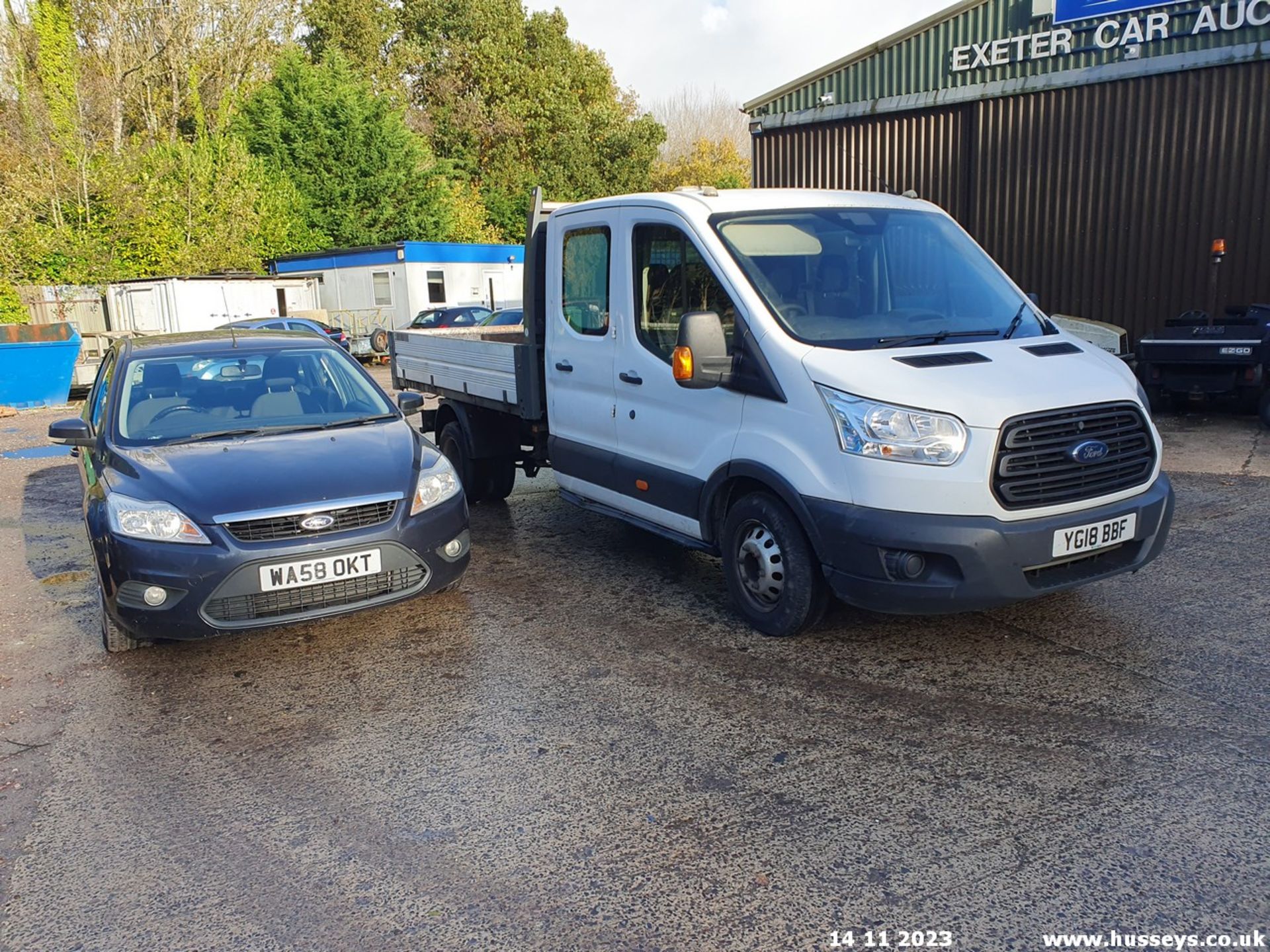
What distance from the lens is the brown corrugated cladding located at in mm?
12773

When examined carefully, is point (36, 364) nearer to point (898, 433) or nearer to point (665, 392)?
point (665, 392)

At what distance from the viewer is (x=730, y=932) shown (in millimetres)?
2820

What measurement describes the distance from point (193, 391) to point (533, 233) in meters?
2.41

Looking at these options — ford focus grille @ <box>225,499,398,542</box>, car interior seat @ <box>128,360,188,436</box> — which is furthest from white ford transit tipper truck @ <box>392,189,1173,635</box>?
car interior seat @ <box>128,360,188,436</box>

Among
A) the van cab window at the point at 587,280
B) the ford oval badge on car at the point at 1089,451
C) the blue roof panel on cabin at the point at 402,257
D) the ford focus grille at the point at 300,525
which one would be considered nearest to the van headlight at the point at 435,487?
the ford focus grille at the point at 300,525

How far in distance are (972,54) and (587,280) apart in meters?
11.0

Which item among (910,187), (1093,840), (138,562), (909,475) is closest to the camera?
(1093,840)

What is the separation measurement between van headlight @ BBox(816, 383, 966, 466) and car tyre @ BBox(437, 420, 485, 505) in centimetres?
426

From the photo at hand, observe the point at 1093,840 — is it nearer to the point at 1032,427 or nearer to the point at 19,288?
the point at 1032,427

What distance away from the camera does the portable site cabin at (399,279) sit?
27.7 meters

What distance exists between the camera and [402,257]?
90.6ft

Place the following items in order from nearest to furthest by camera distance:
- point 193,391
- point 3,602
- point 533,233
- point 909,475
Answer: point 909,475 → point 193,391 → point 3,602 → point 533,233

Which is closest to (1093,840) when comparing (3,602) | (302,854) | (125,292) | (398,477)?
(302,854)

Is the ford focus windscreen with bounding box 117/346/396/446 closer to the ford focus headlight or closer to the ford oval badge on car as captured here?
the ford focus headlight
